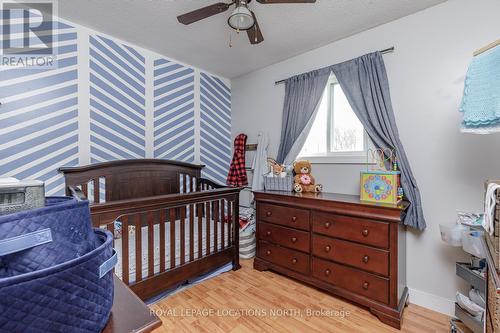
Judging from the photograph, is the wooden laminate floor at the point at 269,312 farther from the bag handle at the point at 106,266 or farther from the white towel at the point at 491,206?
the bag handle at the point at 106,266

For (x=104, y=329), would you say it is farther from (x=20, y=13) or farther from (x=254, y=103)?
(x=254, y=103)

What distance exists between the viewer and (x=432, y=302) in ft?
5.86

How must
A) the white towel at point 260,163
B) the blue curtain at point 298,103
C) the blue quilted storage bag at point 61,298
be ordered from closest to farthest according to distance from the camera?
1. the blue quilted storage bag at point 61,298
2. the blue curtain at point 298,103
3. the white towel at point 260,163

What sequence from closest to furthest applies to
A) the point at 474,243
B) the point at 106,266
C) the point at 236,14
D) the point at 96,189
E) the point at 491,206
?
the point at 106,266 < the point at 491,206 < the point at 474,243 < the point at 236,14 < the point at 96,189

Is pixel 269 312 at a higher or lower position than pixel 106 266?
lower

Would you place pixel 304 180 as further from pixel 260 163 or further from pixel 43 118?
pixel 43 118

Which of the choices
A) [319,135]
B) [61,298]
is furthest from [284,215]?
[61,298]

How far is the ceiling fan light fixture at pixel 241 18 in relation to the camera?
1454 mm

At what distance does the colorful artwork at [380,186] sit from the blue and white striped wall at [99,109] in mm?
2003


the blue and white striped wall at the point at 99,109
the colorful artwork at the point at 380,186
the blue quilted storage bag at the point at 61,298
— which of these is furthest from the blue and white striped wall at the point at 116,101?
the colorful artwork at the point at 380,186

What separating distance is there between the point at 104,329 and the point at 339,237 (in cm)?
171

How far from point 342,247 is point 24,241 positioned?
1.89 m

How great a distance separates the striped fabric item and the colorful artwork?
4.47 feet

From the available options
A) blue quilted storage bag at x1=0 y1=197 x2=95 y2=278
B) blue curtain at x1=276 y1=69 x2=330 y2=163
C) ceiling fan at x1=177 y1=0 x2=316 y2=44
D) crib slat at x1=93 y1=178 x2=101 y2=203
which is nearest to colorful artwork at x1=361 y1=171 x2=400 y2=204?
blue curtain at x1=276 y1=69 x2=330 y2=163
